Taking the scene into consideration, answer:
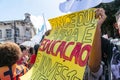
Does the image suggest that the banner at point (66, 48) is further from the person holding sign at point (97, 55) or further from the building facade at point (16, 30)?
the building facade at point (16, 30)

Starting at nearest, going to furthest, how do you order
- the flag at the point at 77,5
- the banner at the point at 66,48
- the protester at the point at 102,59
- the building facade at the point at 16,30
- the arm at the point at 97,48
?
the banner at the point at 66,48
the arm at the point at 97,48
the protester at the point at 102,59
the flag at the point at 77,5
the building facade at the point at 16,30

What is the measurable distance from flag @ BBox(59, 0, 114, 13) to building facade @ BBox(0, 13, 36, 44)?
62.5 metres

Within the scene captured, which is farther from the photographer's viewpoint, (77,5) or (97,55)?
(77,5)

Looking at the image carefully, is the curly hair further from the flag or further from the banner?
the flag

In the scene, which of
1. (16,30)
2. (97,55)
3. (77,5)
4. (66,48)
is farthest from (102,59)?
(16,30)

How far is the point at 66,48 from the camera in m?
3.72

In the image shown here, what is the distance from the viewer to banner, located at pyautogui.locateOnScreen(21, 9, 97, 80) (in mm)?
3377

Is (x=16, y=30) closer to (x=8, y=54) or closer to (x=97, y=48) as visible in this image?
(x=8, y=54)

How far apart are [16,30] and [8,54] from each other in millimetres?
67730

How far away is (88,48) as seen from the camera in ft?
10.9

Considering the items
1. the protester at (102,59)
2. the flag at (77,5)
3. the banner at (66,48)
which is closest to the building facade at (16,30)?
the flag at (77,5)

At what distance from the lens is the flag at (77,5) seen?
476 cm

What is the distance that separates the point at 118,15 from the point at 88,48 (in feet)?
2.20

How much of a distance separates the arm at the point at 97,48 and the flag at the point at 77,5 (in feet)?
3.73
